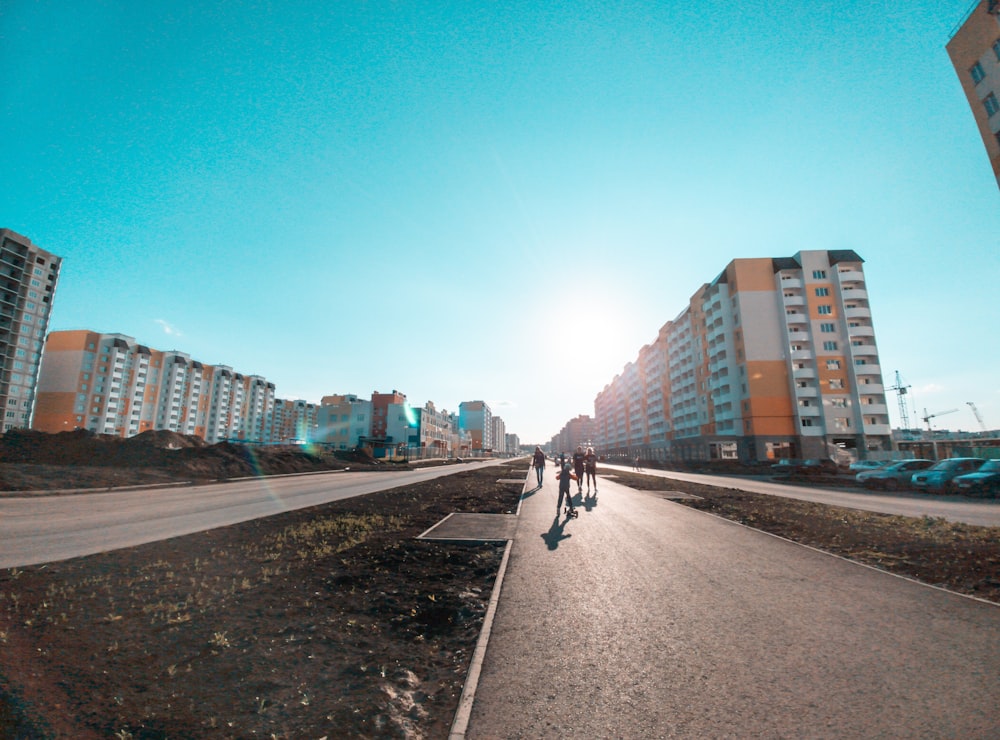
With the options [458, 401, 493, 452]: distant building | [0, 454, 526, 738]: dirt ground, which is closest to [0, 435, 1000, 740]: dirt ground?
[0, 454, 526, 738]: dirt ground

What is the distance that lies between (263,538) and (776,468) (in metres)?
50.8

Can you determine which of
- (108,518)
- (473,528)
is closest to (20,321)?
(108,518)

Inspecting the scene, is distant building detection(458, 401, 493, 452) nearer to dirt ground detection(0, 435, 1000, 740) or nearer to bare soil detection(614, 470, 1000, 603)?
bare soil detection(614, 470, 1000, 603)

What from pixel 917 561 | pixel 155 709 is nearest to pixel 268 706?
pixel 155 709

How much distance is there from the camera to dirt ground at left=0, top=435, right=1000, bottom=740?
3146mm

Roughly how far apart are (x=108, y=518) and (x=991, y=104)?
44.1 meters

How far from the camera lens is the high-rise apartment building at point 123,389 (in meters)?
89.5

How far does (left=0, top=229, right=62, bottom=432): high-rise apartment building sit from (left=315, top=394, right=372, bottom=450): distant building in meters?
48.5

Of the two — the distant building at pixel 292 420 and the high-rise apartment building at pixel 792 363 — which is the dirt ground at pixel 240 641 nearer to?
the high-rise apartment building at pixel 792 363

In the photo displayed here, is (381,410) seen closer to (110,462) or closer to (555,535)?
(110,462)

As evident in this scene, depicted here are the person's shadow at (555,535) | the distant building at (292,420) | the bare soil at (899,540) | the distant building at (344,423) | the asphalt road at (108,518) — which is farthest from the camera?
the distant building at (292,420)

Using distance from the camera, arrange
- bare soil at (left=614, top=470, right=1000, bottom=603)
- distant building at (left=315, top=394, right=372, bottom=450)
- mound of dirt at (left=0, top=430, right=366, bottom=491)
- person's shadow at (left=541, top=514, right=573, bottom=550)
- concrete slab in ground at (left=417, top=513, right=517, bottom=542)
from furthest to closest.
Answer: distant building at (left=315, top=394, right=372, bottom=450), mound of dirt at (left=0, top=430, right=366, bottom=491), concrete slab in ground at (left=417, top=513, right=517, bottom=542), person's shadow at (left=541, top=514, right=573, bottom=550), bare soil at (left=614, top=470, right=1000, bottom=603)

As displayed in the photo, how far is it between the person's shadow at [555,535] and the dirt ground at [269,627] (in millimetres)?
1357

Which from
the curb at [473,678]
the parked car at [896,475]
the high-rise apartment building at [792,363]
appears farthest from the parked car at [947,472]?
the high-rise apartment building at [792,363]
